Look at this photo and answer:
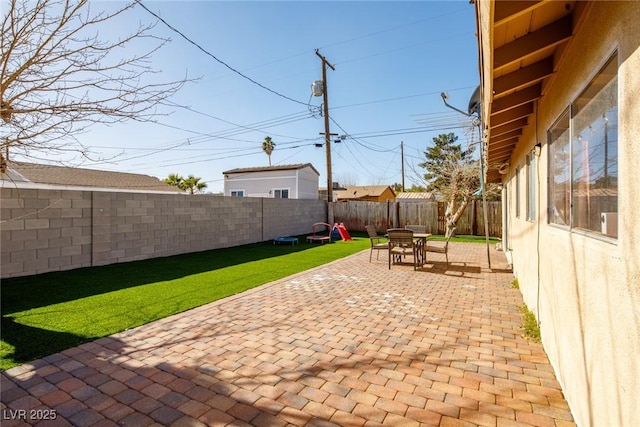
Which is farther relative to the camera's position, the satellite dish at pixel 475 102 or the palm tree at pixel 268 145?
the palm tree at pixel 268 145

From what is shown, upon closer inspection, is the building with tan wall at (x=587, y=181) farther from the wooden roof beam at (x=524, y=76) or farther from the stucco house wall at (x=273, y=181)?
the stucco house wall at (x=273, y=181)

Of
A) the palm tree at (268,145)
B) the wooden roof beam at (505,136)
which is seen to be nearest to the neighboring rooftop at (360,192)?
the palm tree at (268,145)

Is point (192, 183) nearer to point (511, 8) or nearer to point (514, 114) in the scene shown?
point (514, 114)

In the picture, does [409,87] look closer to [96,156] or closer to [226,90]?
[226,90]

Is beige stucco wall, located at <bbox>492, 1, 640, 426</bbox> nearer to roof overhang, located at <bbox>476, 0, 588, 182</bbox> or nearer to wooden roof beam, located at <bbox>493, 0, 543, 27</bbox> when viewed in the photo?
roof overhang, located at <bbox>476, 0, 588, 182</bbox>

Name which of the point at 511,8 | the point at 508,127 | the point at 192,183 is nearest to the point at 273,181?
the point at 192,183

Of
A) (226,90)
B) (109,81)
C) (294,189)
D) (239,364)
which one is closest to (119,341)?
(239,364)

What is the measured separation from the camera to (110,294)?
5.54 metres

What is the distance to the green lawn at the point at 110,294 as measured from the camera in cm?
374

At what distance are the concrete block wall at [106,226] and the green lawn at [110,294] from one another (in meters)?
0.44

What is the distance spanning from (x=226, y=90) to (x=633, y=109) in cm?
1410

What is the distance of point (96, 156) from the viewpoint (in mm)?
3244

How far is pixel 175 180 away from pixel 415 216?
84.0 ft

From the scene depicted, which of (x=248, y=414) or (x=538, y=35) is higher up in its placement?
(x=538, y=35)
